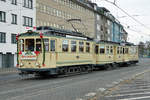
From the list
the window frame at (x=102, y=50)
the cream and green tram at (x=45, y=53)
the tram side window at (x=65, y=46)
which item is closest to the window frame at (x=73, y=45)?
the cream and green tram at (x=45, y=53)

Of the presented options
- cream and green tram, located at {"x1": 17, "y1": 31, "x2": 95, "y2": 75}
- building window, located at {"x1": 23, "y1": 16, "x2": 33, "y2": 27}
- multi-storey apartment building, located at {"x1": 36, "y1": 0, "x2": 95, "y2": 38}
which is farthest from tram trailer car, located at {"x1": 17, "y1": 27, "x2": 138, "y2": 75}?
building window, located at {"x1": 23, "y1": 16, "x2": 33, "y2": 27}

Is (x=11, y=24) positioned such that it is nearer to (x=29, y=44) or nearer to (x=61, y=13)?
(x=61, y=13)

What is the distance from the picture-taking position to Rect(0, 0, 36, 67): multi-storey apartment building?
3177 centimetres

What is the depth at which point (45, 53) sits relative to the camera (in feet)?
50.4

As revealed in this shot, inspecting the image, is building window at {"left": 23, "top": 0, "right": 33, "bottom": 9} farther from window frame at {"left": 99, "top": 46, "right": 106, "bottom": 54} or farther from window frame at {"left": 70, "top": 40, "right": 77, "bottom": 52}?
window frame at {"left": 70, "top": 40, "right": 77, "bottom": 52}

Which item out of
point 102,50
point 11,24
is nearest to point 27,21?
point 11,24

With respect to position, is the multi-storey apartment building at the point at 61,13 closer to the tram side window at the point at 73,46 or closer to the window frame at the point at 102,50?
the window frame at the point at 102,50

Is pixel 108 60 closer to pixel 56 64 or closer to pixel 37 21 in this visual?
pixel 56 64

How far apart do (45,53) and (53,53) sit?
0.70 meters

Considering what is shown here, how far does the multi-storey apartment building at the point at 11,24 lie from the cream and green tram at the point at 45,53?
16642 millimetres

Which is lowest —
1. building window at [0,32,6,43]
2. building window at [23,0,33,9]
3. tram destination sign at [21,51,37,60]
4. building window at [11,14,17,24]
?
tram destination sign at [21,51,37,60]

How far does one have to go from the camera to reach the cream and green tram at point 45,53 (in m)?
15.3

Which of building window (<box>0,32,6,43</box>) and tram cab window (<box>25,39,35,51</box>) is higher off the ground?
building window (<box>0,32,6,43</box>)

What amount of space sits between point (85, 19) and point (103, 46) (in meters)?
35.7
